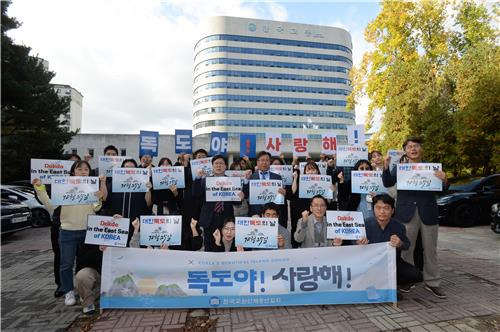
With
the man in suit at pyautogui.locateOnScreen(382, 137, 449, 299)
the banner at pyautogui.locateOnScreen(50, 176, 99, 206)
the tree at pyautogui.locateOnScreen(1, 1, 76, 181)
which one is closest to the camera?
the banner at pyautogui.locateOnScreen(50, 176, 99, 206)

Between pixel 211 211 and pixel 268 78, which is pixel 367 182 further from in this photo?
pixel 268 78

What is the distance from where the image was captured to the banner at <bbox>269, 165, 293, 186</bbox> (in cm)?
575

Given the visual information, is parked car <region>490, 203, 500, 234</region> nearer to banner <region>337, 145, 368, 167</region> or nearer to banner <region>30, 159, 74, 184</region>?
banner <region>337, 145, 368, 167</region>

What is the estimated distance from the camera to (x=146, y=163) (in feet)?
21.5

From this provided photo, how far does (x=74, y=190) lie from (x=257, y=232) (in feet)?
8.63

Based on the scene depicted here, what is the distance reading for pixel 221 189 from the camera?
4.65 m

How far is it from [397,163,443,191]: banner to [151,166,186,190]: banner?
3.58 meters

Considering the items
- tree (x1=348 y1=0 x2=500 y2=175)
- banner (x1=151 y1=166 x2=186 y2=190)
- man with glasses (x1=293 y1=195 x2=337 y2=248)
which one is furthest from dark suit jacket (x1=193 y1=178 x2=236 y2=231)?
tree (x1=348 y1=0 x2=500 y2=175)

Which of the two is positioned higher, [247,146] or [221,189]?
[247,146]

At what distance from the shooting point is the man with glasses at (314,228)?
4.40m

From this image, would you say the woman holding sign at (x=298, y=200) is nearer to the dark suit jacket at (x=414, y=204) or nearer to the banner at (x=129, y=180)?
the dark suit jacket at (x=414, y=204)

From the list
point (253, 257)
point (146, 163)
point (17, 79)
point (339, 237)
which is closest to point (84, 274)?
point (253, 257)

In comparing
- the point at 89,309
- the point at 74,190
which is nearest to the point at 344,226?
the point at 89,309

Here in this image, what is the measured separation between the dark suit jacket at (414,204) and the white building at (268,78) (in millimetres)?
69325
